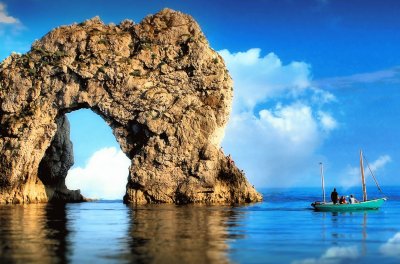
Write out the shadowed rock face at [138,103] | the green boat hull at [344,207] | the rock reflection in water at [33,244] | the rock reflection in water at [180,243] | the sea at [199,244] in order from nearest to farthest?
the rock reflection in water at [33,244] → the rock reflection in water at [180,243] → the sea at [199,244] → the green boat hull at [344,207] → the shadowed rock face at [138,103]

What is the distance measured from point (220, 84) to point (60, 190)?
113ft

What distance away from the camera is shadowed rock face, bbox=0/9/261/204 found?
7688cm

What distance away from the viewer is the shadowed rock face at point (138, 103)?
7688 centimetres

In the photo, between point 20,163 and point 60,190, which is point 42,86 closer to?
point 20,163

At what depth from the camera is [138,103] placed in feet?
263

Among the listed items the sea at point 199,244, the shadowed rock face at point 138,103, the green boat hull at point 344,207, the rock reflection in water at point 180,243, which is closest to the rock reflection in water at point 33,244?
the sea at point 199,244

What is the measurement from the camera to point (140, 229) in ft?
104

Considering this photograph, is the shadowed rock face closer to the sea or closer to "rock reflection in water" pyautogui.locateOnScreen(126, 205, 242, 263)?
"rock reflection in water" pyautogui.locateOnScreen(126, 205, 242, 263)

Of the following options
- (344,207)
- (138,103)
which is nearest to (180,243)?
(344,207)

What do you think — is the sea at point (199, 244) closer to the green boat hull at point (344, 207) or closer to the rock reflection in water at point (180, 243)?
the rock reflection in water at point (180, 243)

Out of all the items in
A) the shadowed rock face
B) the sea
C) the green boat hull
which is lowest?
the sea

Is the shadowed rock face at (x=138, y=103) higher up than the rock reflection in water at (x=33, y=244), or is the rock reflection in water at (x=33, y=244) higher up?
the shadowed rock face at (x=138, y=103)

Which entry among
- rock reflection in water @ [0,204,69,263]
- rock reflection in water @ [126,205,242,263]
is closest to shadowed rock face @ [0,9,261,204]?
rock reflection in water @ [126,205,242,263]

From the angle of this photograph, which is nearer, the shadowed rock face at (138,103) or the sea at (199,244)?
the sea at (199,244)
